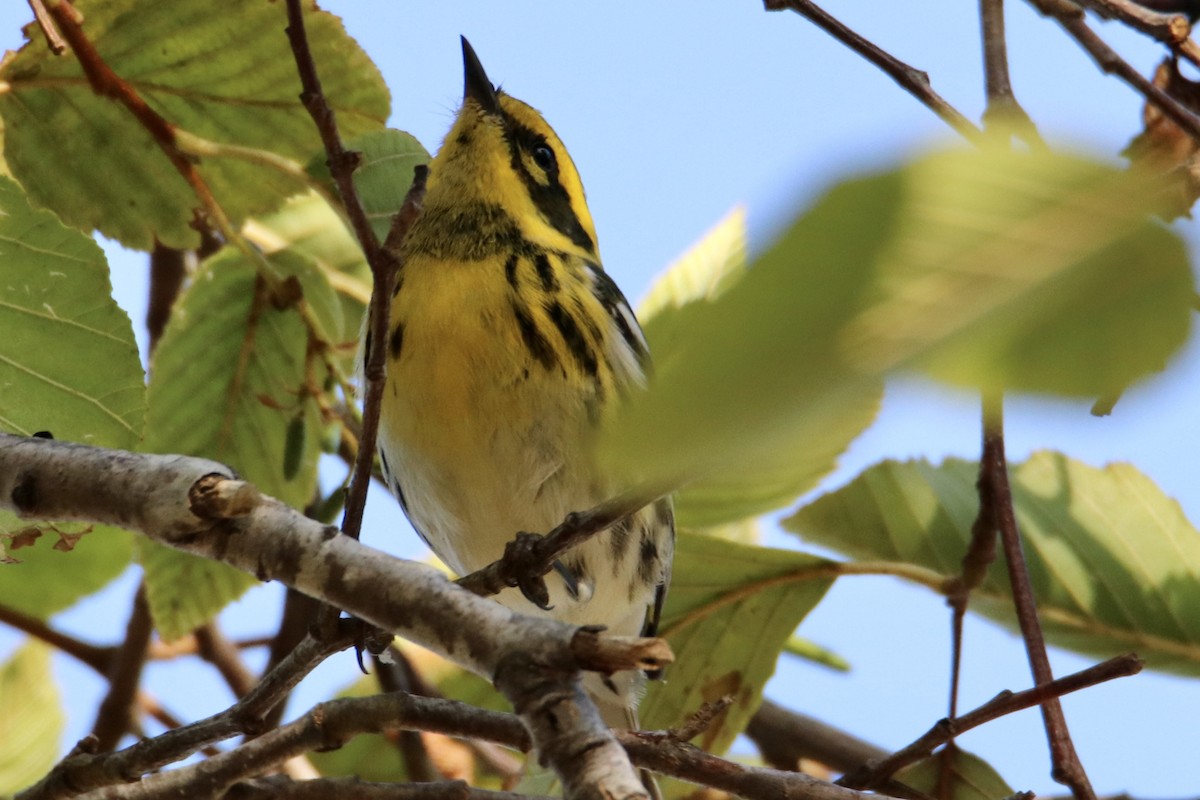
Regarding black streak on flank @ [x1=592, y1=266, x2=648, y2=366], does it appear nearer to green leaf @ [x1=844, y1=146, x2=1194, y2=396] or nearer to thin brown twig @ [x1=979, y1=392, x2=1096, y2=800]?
thin brown twig @ [x1=979, y1=392, x2=1096, y2=800]

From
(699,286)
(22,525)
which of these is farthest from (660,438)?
(699,286)

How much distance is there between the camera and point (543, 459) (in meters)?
2.14

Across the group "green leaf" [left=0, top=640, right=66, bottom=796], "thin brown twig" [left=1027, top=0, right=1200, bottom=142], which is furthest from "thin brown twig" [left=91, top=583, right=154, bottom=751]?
"thin brown twig" [left=1027, top=0, right=1200, bottom=142]

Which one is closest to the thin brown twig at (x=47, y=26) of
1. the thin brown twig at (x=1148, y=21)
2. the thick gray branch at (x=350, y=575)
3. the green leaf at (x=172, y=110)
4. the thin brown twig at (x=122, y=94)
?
the thin brown twig at (x=122, y=94)

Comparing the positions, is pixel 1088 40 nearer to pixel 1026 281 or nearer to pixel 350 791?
pixel 350 791

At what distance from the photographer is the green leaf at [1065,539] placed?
2.34 m

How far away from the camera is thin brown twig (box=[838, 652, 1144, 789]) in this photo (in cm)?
138

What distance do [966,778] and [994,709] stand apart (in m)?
0.56

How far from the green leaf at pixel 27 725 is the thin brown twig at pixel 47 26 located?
5.33ft

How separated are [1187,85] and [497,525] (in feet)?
4.15

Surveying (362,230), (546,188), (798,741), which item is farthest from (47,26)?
(798,741)

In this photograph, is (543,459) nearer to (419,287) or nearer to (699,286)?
(419,287)

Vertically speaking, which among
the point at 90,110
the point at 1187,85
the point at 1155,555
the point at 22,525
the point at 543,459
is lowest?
the point at 22,525

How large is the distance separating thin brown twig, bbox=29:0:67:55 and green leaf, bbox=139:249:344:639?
49cm
